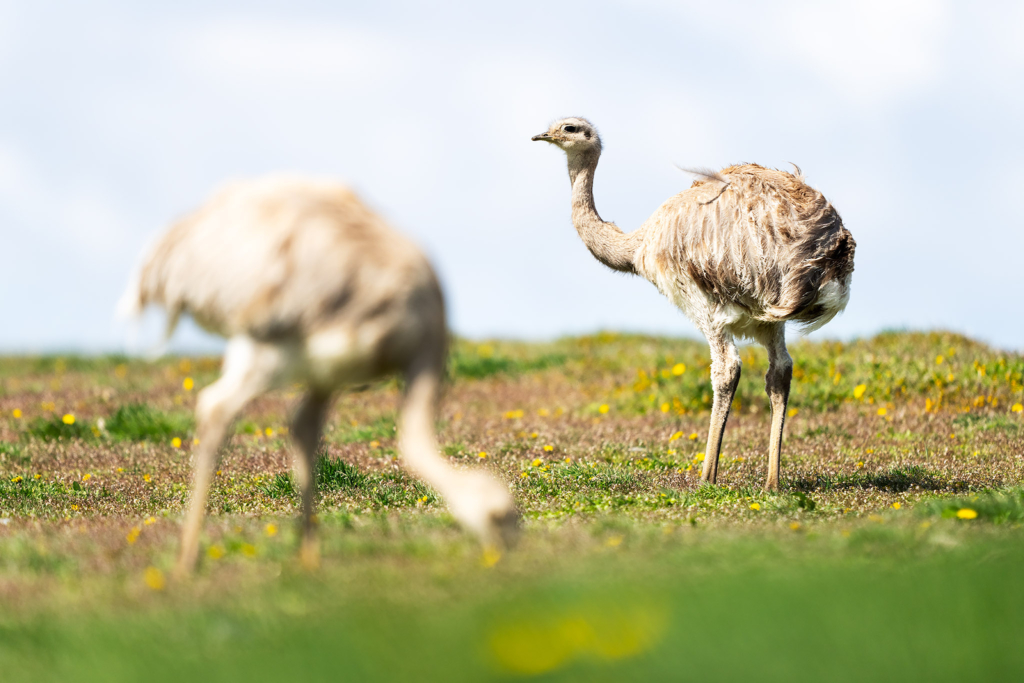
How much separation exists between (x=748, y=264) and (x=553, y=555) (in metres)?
4.72

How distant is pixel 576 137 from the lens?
11461 millimetres

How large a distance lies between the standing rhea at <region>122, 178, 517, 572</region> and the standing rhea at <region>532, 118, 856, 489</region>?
4.55 m

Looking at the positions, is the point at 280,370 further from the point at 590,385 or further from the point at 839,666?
the point at 590,385

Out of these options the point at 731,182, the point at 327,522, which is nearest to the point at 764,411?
the point at 731,182

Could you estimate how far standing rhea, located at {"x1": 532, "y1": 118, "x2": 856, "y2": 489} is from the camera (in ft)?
31.1

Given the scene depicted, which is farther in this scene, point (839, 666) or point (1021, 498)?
point (1021, 498)

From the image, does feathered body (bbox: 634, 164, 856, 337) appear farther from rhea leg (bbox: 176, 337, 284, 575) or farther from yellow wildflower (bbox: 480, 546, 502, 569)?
rhea leg (bbox: 176, 337, 284, 575)

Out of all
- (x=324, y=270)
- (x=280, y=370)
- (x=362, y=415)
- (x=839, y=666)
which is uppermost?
(x=324, y=270)

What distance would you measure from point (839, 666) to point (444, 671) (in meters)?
1.75

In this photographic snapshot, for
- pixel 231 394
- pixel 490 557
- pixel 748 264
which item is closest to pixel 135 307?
pixel 231 394

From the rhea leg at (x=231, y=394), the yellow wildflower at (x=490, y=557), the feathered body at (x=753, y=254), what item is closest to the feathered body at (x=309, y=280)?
the rhea leg at (x=231, y=394)

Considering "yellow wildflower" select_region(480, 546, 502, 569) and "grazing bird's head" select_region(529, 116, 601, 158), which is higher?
"grazing bird's head" select_region(529, 116, 601, 158)

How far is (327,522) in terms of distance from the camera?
7145 millimetres

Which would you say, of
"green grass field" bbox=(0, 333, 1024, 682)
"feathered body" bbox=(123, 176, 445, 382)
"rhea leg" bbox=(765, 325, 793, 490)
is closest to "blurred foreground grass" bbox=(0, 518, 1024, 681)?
"green grass field" bbox=(0, 333, 1024, 682)
